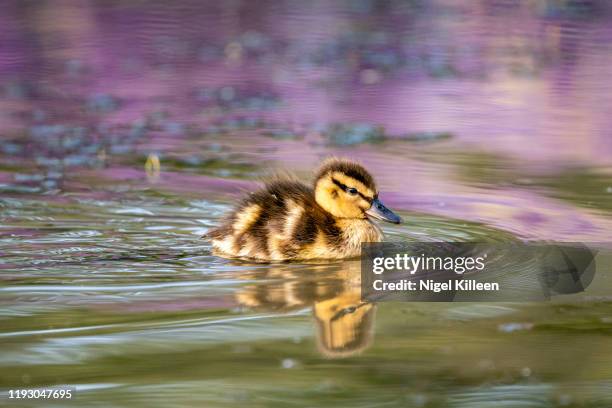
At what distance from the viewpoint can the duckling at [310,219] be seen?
579 centimetres

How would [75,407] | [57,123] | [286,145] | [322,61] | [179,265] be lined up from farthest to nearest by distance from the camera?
[322,61]
[57,123]
[286,145]
[179,265]
[75,407]

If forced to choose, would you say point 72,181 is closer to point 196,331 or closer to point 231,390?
point 196,331

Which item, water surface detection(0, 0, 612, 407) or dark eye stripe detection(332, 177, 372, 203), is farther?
dark eye stripe detection(332, 177, 372, 203)

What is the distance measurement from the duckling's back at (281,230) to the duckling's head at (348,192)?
0.19 feet

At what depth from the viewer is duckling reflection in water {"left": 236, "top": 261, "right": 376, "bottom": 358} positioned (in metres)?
4.44

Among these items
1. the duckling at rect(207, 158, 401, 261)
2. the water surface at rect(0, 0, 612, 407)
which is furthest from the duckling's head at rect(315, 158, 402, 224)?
the water surface at rect(0, 0, 612, 407)

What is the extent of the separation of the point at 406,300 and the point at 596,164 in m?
3.11

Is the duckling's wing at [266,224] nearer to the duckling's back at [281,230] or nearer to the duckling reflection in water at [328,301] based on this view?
the duckling's back at [281,230]

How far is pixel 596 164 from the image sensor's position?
7.78 m

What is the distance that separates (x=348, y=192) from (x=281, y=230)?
38 cm

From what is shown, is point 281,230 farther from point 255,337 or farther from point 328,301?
point 255,337

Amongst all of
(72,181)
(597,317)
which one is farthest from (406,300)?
(72,181)

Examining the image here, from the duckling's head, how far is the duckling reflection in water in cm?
36

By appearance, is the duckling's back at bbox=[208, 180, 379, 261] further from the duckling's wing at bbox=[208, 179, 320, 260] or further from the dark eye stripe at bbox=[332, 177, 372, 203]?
the dark eye stripe at bbox=[332, 177, 372, 203]
